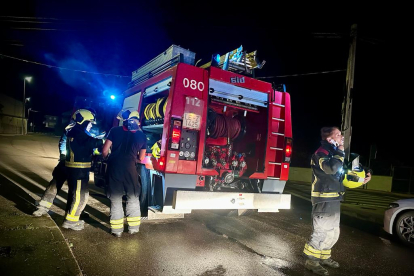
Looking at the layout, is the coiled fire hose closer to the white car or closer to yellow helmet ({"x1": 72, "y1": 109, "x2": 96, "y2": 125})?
yellow helmet ({"x1": 72, "y1": 109, "x2": 96, "y2": 125})

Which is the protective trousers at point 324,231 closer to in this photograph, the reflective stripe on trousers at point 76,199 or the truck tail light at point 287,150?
the truck tail light at point 287,150

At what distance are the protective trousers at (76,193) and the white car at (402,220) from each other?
17.6 feet

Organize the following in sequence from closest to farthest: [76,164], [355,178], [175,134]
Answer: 1. [355,178]
2. [175,134]
3. [76,164]

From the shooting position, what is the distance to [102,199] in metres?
6.09

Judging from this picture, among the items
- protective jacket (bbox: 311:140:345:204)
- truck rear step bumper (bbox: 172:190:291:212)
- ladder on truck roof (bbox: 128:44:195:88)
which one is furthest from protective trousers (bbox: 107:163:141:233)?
protective jacket (bbox: 311:140:345:204)

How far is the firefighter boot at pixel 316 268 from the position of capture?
3.19m

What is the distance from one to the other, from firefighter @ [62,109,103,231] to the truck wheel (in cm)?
543

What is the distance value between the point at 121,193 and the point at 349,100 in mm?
8372

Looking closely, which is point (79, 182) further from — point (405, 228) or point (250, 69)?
point (405, 228)

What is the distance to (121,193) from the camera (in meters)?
3.89

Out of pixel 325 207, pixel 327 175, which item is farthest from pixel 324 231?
pixel 327 175

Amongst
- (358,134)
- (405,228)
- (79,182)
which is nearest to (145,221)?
(79,182)

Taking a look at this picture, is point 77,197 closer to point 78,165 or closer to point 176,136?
point 78,165

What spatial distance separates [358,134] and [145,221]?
25353mm
